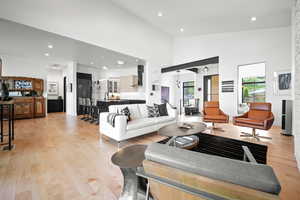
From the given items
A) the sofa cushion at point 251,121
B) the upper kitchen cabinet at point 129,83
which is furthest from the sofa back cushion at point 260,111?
the upper kitchen cabinet at point 129,83

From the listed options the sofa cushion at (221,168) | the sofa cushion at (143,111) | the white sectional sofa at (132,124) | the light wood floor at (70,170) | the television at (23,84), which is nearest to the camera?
the sofa cushion at (221,168)

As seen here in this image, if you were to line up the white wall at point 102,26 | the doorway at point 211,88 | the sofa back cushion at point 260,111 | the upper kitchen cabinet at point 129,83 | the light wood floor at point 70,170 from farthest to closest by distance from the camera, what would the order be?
the doorway at point 211,88
the upper kitchen cabinet at point 129,83
the sofa back cushion at point 260,111
the white wall at point 102,26
the light wood floor at point 70,170

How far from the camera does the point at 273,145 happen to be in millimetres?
3018

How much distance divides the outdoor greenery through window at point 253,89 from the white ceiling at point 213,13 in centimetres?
188

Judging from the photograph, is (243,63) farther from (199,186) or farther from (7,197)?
(7,197)

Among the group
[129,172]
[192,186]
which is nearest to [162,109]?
[129,172]

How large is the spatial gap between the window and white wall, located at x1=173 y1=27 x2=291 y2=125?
3528mm

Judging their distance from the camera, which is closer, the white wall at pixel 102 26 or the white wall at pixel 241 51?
the white wall at pixel 102 26

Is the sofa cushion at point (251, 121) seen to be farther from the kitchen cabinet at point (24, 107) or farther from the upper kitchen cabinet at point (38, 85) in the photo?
the upper kitchen cabinet at point (38, 85)

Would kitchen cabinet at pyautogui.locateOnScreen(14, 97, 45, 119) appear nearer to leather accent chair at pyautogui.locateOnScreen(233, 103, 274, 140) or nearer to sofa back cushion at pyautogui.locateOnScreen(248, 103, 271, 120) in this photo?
leather accent chair at pyautogui.locateOnScreen(233, 103, 274, 140)

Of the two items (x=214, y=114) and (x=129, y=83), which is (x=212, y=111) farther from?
(x=129, y=83)

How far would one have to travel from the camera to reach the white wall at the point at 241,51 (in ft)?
15.3

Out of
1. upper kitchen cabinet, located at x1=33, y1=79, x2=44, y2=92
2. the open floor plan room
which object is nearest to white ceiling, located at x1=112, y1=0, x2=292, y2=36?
Result: the open floor plan room

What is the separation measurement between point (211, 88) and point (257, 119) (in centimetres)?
499
